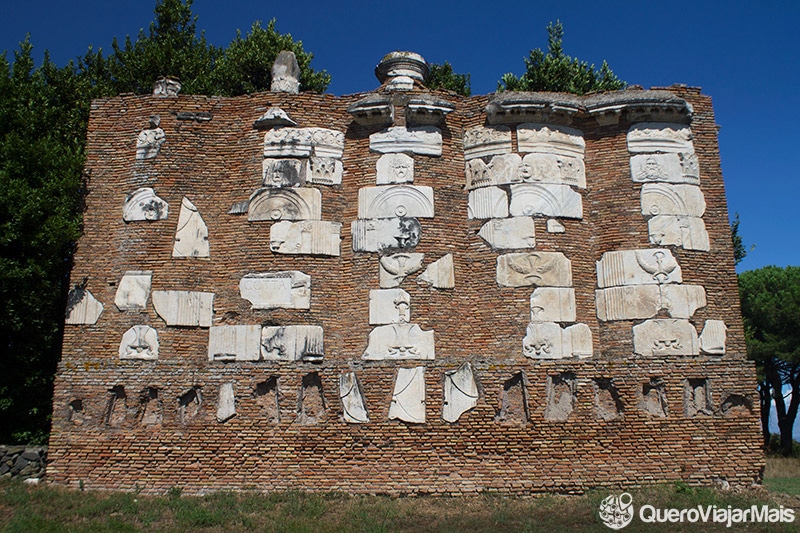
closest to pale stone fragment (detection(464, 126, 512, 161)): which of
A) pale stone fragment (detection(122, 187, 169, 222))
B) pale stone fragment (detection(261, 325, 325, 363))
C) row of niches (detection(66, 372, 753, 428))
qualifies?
row of niches (detection(66, 372, 753, 428))

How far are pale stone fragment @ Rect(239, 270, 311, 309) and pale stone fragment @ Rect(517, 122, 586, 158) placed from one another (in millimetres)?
4464

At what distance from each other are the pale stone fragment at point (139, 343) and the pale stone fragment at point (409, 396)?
3.97m

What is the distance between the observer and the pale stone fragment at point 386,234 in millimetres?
11203

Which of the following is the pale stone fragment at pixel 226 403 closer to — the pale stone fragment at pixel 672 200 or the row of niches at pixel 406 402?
the row of niches at pixel 406 402

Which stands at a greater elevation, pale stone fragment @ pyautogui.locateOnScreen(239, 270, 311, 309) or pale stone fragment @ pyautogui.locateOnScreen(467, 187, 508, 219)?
pale stone fragment @ pyautogui.locateOnScreen(467, 187, 508, 219)

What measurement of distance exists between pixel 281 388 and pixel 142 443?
2.30 meters

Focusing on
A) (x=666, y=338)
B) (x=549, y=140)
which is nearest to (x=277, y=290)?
(x=549, y=140)

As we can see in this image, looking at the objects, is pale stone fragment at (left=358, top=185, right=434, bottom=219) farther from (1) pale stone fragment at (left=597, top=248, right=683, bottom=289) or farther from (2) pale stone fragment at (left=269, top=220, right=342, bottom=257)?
(1) pale stone fragment at (left=597, top=248, right=683, bottom=289)

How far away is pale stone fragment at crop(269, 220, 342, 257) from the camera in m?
11.2

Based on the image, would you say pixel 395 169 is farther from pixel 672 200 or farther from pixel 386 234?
pixel 672 200

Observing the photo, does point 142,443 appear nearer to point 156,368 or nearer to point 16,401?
point 156,368

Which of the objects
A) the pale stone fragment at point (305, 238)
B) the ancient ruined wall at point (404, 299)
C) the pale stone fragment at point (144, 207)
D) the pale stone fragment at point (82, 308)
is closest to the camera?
the ancient ruined wall at point (404, 299)

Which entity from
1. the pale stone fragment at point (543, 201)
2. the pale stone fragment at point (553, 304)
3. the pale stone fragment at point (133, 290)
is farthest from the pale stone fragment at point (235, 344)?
the pale stone fragment at point (543, 201)

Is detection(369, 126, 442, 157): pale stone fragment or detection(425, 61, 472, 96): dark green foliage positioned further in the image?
detection(425, 61, 472, 96): dark green foliage
